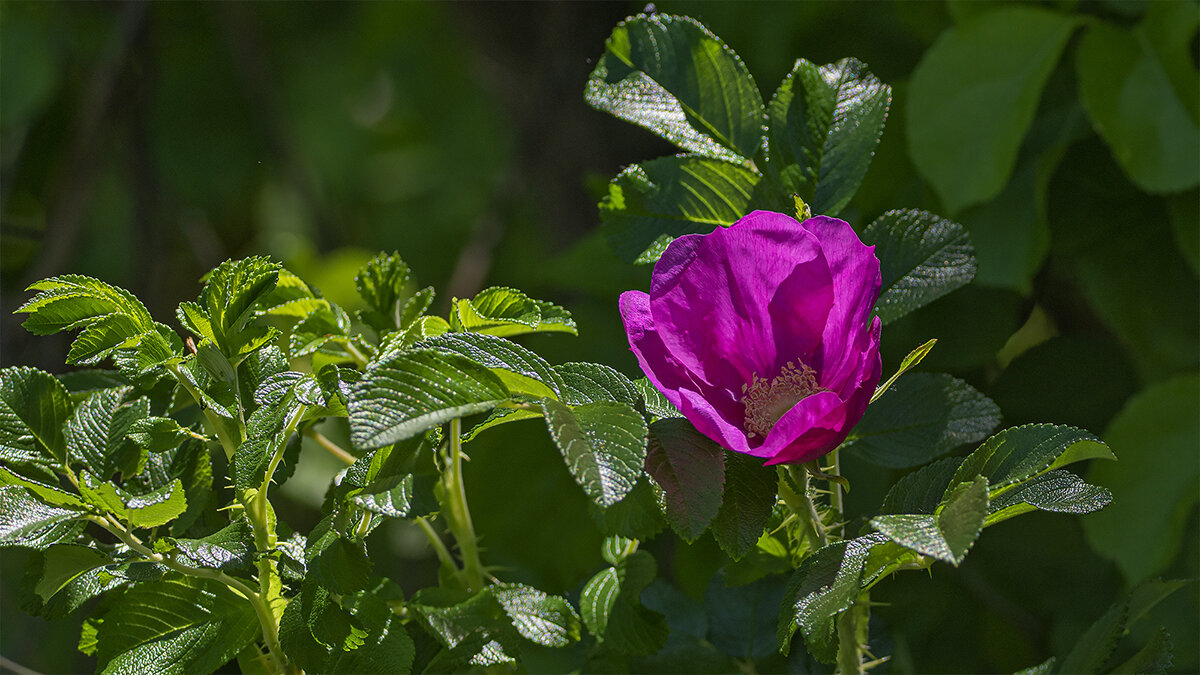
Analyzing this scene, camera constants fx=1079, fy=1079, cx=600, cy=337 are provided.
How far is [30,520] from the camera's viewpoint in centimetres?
26

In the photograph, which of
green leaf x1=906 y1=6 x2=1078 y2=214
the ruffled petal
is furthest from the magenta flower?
green leaf x1=906 y1=6 x2=1078 y2=214

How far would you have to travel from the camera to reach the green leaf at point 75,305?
0.28 meters

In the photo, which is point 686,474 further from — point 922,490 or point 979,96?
point 979,96

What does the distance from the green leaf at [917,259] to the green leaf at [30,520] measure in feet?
0.76

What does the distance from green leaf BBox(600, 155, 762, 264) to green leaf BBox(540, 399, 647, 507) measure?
10cm

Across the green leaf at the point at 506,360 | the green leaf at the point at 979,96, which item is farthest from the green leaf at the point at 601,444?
the green leaf at the point at 979,96

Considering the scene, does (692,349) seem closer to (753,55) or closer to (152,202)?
(753,55)

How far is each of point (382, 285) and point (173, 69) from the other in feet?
3.10

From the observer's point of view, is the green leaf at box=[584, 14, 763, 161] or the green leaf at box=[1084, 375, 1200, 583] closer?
the green leaf at box=[584, 14, 763, 161]

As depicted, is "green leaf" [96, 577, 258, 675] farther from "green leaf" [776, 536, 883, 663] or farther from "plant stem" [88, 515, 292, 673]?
"green leaf" [776, 536, 883, 663]

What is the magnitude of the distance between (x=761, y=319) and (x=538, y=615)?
0.34 feet

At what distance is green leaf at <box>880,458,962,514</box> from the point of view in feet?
0.94

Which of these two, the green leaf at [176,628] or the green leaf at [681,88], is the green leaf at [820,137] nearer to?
the green leaf at [681,88]

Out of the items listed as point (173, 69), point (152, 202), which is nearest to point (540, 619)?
point (152, 202)
